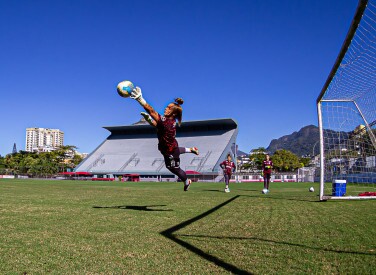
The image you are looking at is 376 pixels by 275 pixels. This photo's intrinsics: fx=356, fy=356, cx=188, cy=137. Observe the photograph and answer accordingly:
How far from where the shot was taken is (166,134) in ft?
27.5

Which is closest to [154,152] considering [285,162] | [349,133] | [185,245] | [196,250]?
[285,162]

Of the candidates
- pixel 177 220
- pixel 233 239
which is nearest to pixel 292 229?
pixel 233 239

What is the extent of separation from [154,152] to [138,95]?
75145mm

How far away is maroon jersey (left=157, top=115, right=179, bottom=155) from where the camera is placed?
827 cm

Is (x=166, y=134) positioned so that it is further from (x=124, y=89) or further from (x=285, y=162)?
(x=285, y=162)

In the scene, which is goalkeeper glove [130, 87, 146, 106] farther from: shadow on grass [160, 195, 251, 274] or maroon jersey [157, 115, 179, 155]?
shadow on grass [160, 195, 251, 274]

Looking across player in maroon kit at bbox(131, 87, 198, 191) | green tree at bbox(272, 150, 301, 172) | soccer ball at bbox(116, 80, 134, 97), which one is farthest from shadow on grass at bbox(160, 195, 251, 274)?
green tree at bbox(272, 150, 301, 172)

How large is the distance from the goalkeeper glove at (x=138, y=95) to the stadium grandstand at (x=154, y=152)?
2348 inches

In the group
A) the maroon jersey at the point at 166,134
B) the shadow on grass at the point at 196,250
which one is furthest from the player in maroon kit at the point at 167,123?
the shadow on grass at the point at 196,250

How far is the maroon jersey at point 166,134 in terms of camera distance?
326 inches

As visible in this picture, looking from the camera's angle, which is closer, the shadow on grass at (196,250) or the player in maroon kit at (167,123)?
the shadow on grass at (196,250)

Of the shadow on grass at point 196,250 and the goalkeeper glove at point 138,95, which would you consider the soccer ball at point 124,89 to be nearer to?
the goalkeeper glove at point 138,95

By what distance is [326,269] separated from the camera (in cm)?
350

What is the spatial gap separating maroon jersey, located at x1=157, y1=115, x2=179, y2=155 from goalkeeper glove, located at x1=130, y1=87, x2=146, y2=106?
22.6 inches
